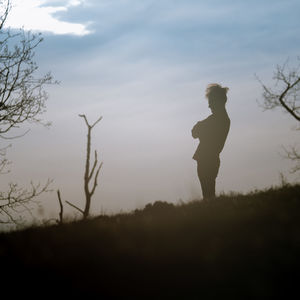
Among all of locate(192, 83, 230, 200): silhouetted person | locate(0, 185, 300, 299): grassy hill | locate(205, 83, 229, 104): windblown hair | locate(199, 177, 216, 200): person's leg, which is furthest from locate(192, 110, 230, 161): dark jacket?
locate(0, 185, 300, 299): grassy hill

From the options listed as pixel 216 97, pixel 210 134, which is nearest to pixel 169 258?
pixel 210 134

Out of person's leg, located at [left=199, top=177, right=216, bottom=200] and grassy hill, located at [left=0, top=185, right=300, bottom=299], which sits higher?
person's leg, located at [left=199, top=177, right=216, bottom=200]

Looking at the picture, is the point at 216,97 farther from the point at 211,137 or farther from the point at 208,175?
the point at 208,175

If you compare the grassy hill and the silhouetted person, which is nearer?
the grassy hill

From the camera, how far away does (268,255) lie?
225 inches

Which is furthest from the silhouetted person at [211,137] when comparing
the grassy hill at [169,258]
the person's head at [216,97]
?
the grassy hill at [169,258]

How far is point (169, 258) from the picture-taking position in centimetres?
593

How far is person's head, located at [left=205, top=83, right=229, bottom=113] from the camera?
12.3 meters

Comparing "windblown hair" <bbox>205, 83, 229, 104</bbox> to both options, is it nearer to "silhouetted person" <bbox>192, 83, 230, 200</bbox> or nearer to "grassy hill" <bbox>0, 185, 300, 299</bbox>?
"silhouetted person" <bbox>192, 83, 230, 200</bbox>

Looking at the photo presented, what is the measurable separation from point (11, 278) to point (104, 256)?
1354 mm

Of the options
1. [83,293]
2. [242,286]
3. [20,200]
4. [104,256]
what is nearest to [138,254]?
[104,256]

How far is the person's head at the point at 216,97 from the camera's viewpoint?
12344 millimetres

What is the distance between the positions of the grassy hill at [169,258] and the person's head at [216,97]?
4746mm

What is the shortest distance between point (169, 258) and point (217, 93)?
24.2 feet
